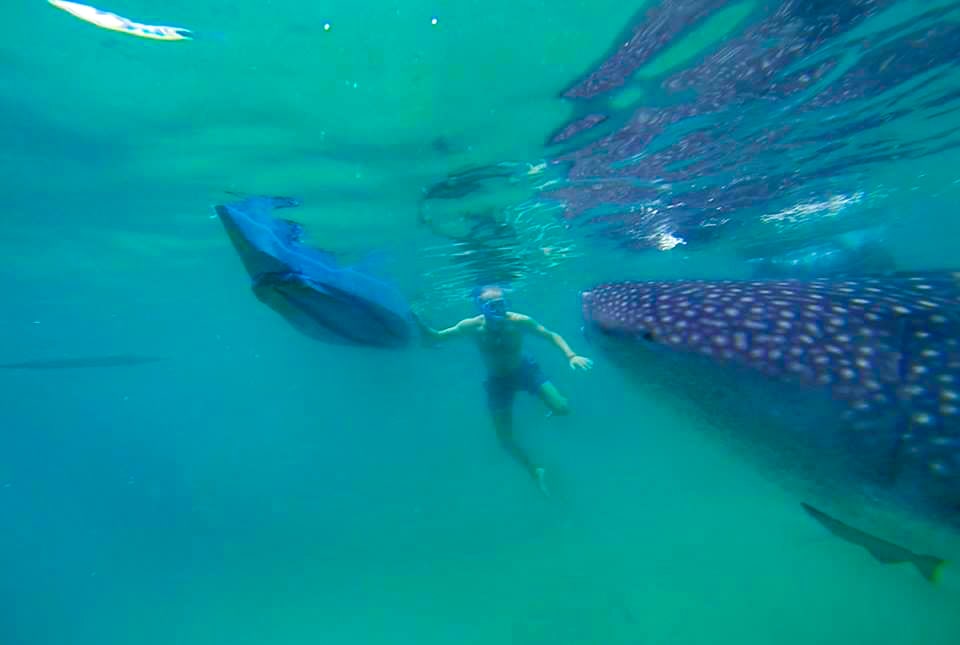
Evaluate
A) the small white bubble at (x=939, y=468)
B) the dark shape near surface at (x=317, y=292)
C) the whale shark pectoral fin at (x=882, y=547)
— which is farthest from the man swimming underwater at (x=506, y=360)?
the small white bubble at (x=939, y=468)

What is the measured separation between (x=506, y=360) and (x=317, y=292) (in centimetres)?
916

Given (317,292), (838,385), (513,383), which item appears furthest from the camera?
(513,383)

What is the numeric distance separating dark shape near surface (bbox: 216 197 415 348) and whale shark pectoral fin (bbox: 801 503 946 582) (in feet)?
12.4

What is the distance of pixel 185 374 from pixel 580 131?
6489 centimetres

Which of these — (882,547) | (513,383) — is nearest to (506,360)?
(513,383)

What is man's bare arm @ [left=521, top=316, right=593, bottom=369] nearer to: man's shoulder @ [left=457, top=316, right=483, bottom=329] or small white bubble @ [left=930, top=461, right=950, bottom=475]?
man's shoulder @ [left=457, top=316, right=483, bottom=329]

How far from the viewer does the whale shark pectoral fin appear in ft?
10.5

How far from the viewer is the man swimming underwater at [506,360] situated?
38.9 ft

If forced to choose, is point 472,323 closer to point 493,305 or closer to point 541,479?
point 493,305

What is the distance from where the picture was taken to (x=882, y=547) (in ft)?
10.8

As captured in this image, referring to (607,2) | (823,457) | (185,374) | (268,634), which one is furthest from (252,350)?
(823,457)

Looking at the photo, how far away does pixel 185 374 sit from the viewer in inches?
2468

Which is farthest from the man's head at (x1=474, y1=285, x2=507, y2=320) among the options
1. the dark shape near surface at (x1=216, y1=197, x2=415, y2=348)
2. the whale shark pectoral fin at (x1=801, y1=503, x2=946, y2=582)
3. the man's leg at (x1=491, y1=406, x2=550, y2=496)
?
the whale shark pectoral fin at (x1=801, y1=503, x2=946, y2=582)

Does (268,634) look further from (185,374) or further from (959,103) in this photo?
(185,374)
